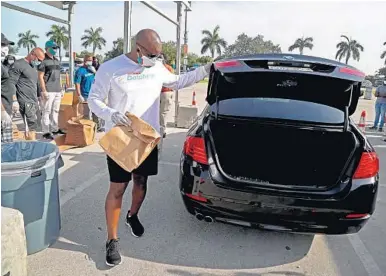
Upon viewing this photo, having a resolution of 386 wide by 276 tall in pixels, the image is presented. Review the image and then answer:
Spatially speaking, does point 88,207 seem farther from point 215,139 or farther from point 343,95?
point 343,95

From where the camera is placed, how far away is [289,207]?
259 cm

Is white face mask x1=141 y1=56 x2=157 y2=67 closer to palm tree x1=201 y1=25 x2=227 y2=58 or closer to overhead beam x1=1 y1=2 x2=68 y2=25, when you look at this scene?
overhead beam x1=1 y1=2 x2=68 y2=25

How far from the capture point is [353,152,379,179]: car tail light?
260 centimetres

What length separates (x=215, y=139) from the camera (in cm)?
287

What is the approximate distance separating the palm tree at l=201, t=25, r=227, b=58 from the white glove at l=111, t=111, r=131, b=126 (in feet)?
228

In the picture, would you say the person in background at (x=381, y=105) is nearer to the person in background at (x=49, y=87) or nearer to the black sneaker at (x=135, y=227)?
the person in background at (x=49, y=87)

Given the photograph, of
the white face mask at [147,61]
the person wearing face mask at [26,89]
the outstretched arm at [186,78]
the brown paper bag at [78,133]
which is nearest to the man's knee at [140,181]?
the outstretched arm at [186,78]

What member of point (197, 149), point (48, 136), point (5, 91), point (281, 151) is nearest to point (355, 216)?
point (281, 151)

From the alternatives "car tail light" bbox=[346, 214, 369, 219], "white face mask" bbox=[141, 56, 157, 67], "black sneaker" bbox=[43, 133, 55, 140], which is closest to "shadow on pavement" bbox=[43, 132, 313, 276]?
"car tail light" bbox=[346, 214, 369, 219]

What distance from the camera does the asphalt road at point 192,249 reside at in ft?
8.78

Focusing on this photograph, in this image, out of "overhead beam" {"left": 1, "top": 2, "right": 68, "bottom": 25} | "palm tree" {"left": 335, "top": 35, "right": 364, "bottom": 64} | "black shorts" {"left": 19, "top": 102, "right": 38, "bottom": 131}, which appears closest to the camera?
"black shorts" {"left": 19, "top": 102, "right": 38, "bottom": 131}

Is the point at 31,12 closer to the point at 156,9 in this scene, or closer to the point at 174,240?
the point at 156,9

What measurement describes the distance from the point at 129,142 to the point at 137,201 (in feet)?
2.61

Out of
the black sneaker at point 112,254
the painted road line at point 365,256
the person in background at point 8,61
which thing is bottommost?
the painted road line at point 365,256
